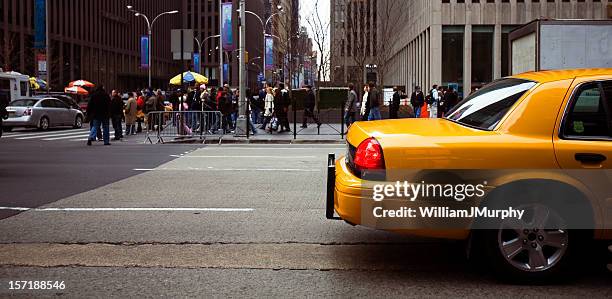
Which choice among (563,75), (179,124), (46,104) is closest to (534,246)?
(563,75)

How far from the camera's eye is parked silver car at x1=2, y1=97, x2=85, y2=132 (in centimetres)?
3139

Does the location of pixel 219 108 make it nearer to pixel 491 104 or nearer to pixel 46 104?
pixel 46 104

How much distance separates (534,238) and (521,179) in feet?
1.50

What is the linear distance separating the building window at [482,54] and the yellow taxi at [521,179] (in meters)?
46.7

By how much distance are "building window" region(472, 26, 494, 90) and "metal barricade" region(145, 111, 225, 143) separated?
31.0 metres

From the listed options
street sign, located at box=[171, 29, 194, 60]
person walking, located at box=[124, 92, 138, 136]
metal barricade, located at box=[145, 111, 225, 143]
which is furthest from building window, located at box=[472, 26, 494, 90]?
metal barricade, located at box=[145, 111, 225, 143]

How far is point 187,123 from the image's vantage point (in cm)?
2412

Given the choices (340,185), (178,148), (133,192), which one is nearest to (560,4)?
(178,148)

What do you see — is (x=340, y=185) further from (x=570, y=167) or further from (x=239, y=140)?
(x=239, y=140)

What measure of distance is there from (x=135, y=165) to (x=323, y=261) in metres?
9.22

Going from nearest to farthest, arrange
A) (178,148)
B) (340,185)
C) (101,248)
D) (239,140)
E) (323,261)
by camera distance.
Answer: (340,185) → (323,261) → (101,248) → (178,148) → (239,140)

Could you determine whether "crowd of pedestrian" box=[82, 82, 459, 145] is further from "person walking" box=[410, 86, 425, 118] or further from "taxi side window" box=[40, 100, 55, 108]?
"taxi side window" box=[40, 100, 55, 108]

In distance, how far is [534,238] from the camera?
5.43m

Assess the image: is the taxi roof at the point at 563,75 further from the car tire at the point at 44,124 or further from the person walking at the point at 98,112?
the car tire at the point at 44,124
